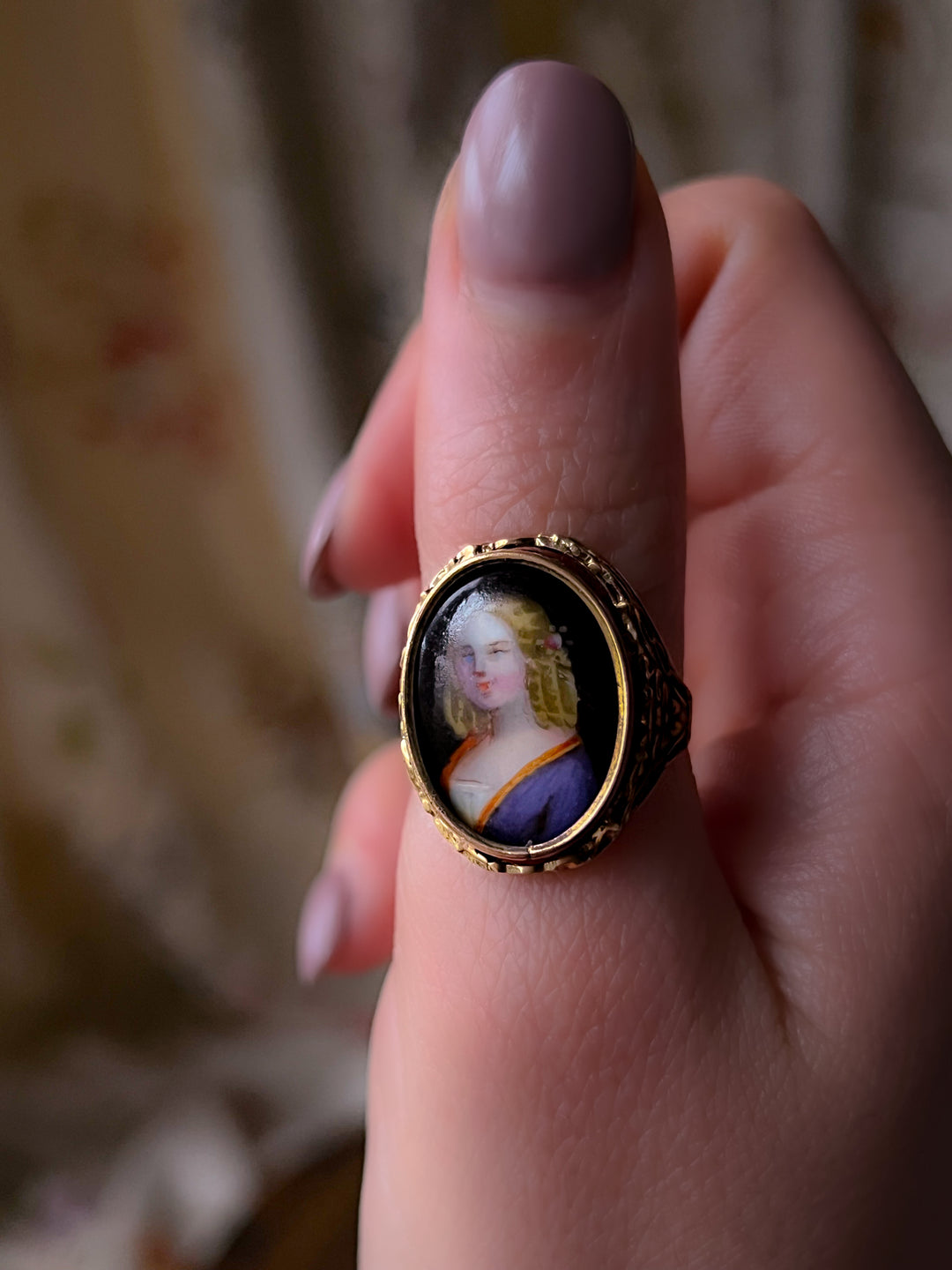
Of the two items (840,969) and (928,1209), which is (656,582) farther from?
(928,1209)

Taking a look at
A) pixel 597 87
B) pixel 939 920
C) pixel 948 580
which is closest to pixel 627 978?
pixel 939 920

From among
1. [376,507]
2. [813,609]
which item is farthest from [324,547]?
[813,609]

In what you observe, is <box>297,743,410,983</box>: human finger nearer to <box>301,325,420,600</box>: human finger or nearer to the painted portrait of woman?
<box>301,325,420,600</box>: human finger

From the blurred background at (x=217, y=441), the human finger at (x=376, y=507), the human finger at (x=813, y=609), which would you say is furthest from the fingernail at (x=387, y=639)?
the human finger at (x=813, y=609)

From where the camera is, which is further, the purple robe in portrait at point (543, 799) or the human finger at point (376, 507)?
the human finger at point (376, 507)

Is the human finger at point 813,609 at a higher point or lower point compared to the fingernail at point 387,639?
higher

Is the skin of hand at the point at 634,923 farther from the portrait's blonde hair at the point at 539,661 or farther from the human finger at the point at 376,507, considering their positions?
the human finger at the point at 376,507
